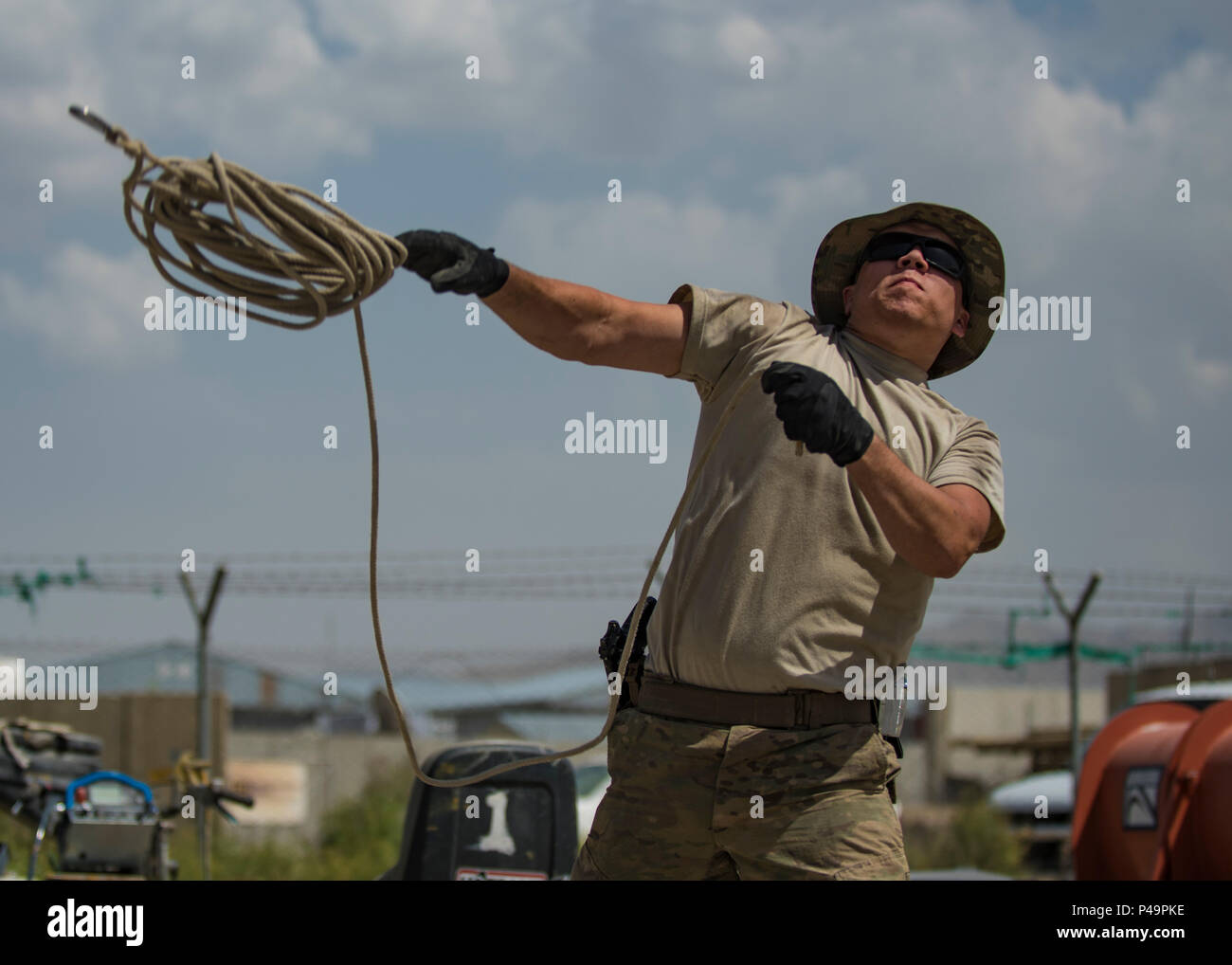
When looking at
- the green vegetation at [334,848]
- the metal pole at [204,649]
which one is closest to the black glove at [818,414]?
the metal pole at [204,649]

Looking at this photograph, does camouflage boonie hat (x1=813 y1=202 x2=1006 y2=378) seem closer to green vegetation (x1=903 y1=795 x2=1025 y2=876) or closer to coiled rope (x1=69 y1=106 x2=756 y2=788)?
coiled rope (x1=69 y1=106 x2=756 y2=788)

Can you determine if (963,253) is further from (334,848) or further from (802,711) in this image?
(334,848)

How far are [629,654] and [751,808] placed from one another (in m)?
0.48

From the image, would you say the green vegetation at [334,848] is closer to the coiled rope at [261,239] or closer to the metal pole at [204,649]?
the metal pole at [204,649]

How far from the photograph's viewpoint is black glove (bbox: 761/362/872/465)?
285cm

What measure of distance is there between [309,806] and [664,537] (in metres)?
17.3

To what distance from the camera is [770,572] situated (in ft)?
10.2

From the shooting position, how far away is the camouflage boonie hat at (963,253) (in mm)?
3508

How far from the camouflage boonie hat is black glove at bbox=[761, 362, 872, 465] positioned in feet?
2.59

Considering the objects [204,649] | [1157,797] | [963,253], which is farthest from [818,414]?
[204,649]

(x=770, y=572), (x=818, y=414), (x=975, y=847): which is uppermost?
(x=818, y=414)

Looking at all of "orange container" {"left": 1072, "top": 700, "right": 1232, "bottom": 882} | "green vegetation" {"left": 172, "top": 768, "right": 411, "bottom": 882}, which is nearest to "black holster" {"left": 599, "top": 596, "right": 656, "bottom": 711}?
"orange container" {"left": 1072, "top": 700, "right": 1232, "bottom": 882}
